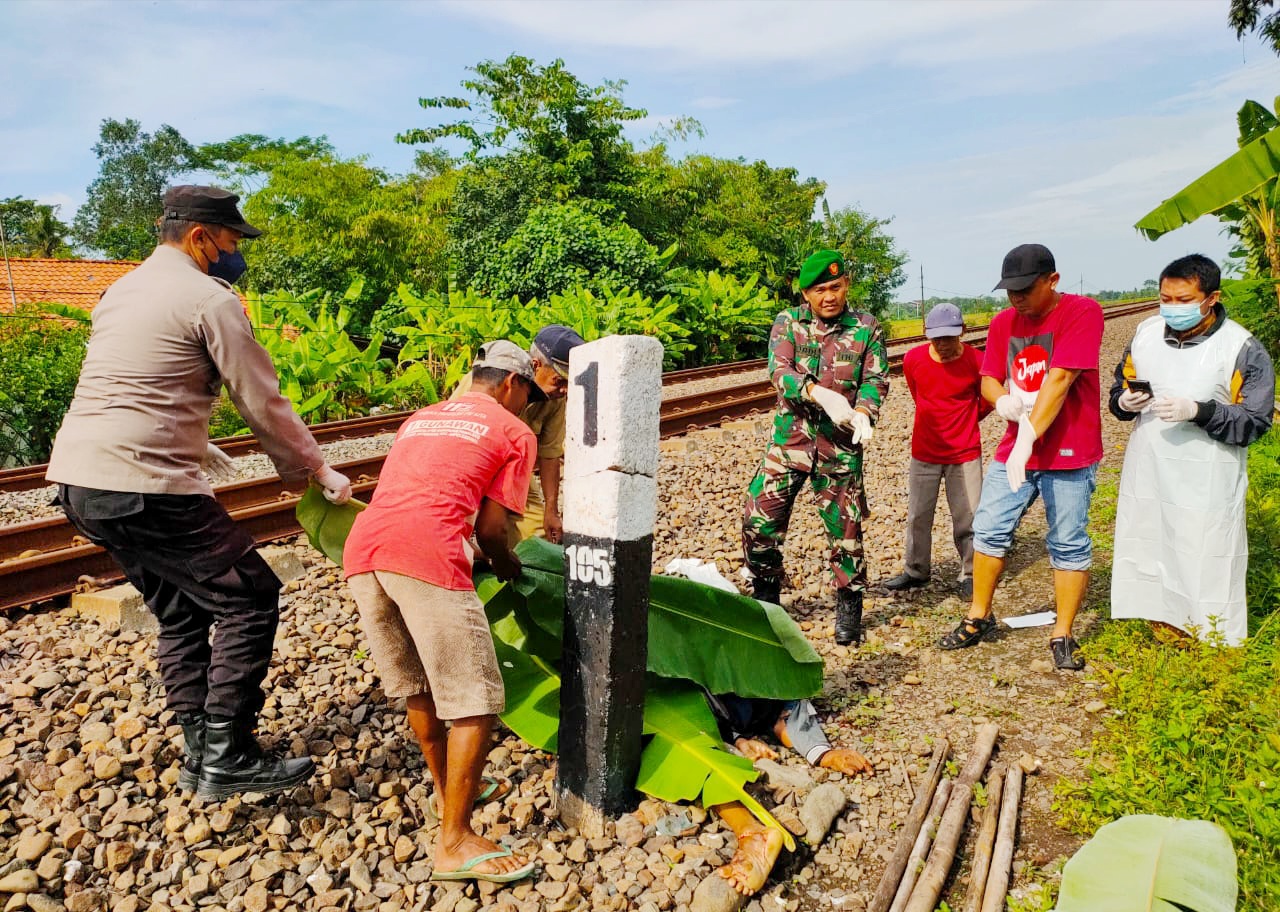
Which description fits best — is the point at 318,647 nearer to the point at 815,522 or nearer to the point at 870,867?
the point at 870,867

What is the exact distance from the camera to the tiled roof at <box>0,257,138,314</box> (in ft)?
53.8

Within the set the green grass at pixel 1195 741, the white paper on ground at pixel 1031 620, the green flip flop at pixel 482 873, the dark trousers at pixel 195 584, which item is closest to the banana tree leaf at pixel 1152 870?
the green grass at pixel 1195 741

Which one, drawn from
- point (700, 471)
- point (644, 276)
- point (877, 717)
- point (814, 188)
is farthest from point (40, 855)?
point (814, 188)

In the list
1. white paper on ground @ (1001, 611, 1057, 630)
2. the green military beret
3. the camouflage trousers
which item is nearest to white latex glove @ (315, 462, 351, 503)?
the camouflage trousers

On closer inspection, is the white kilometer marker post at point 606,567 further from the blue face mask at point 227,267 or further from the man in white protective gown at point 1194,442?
the man in white protective gown at point 1194,442

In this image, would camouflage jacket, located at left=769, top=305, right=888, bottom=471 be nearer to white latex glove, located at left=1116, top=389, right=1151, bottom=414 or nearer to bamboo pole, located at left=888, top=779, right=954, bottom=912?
white latex glove, located at left=1116, top=389, right=1151, bottom=414

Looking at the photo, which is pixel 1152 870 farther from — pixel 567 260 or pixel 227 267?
pixel 567 260

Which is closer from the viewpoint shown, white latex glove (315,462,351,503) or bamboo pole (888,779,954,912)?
bamboo pole (888,779,954,912)

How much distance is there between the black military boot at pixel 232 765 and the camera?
3.10m

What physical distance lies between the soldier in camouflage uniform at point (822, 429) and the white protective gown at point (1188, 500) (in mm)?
1311

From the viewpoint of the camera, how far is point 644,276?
65.2 ft

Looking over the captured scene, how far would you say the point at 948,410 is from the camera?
551 cm

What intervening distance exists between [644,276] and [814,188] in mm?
19468

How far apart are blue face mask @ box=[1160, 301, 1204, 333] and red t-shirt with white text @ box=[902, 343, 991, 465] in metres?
1.38
